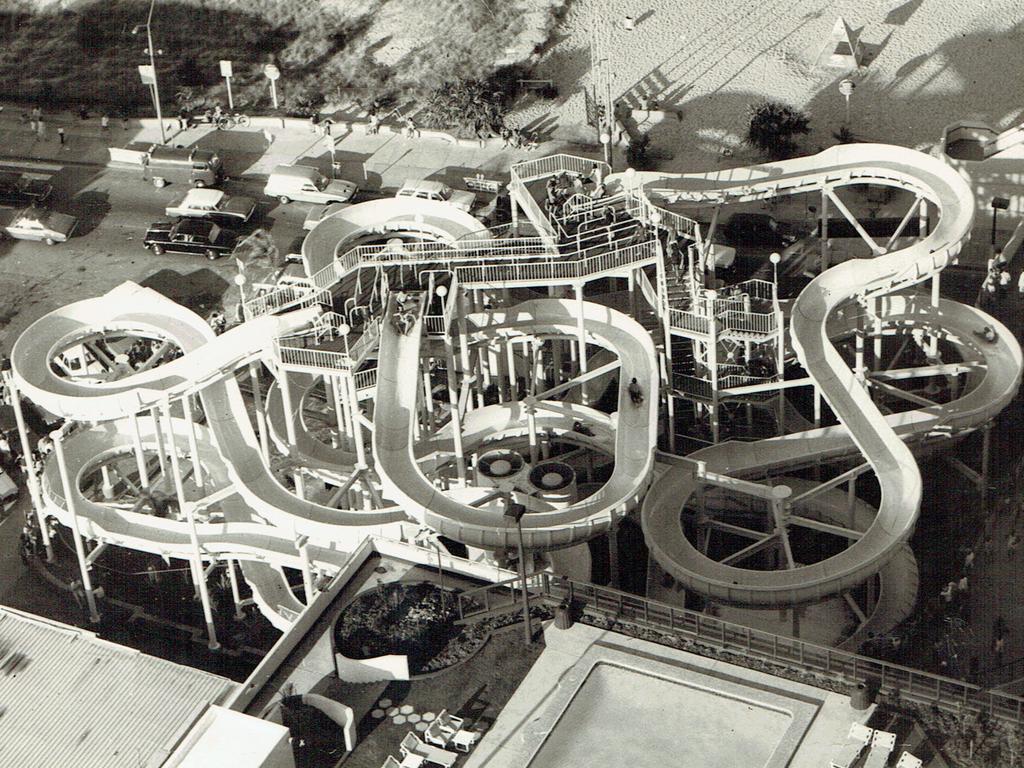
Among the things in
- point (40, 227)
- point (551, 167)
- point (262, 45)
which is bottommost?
point (40, 227)

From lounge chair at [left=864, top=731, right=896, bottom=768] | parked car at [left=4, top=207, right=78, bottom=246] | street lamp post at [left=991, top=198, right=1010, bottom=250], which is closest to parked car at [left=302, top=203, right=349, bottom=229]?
parked car at [left=4, top=207, right=78, bottom=246]

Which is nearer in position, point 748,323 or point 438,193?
point 748,323

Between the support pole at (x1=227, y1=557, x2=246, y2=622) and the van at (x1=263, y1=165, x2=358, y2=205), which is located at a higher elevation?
the van at (x1=263, y1=165, x2=358, y2=205)

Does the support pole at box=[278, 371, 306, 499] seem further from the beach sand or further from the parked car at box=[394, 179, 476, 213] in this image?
the beach sand

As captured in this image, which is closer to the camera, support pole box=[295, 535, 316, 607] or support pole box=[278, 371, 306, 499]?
support pole box=[295, 535, 316, 607]

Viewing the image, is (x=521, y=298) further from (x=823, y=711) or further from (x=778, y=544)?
(x=823, y=711)

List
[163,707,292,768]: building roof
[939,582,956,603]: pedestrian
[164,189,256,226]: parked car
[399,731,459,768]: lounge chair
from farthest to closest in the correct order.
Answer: [164,189,256,226]: parked car, [939,582,956,603]: pedestrian, [399,731,459,768]: lounge chair, [163,707,292,768]: building roof

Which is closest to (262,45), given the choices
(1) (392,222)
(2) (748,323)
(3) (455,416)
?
(1) (392,222)

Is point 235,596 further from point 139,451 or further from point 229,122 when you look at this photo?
point 229,122
